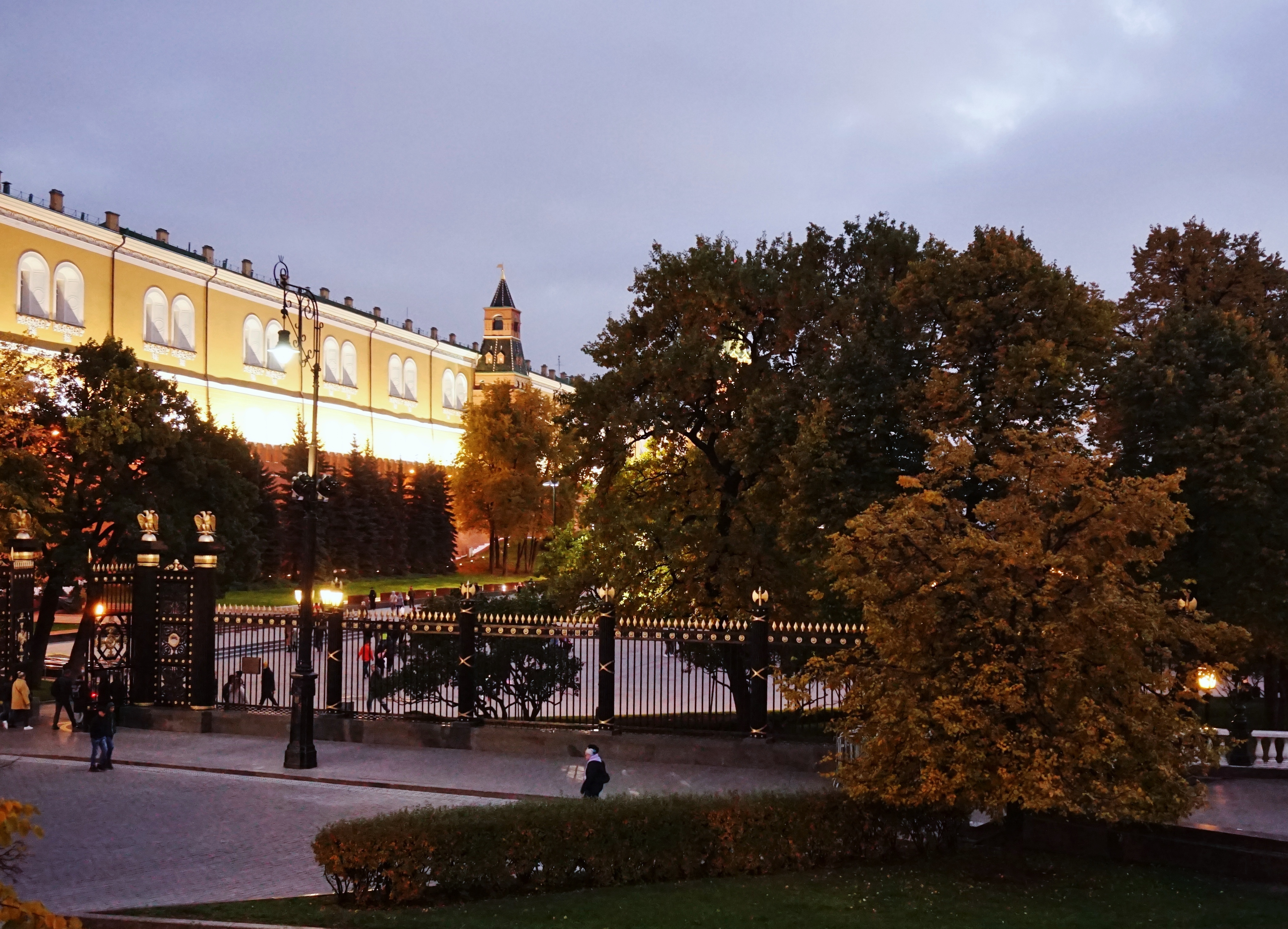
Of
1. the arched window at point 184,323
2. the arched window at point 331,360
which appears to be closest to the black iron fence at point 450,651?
the arched window at point 184,323

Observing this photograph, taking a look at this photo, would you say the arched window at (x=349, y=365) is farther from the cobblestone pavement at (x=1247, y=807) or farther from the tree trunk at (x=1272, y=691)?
the cobblestone pavement at (x=1247, y=807)

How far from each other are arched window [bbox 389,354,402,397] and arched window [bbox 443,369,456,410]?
644 cm

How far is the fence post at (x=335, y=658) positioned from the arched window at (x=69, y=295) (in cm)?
3531

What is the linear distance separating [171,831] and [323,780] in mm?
3609

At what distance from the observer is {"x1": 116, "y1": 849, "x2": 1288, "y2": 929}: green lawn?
9.79 metres

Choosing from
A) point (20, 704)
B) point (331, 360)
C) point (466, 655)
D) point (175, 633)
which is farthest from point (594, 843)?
point (331, 360)

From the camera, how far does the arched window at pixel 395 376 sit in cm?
8156

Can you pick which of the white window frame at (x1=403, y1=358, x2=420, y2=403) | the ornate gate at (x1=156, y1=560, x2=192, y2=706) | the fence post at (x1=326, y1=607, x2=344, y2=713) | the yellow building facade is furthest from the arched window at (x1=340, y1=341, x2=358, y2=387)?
the fence post at (x1=326, y1=607, x2=344, y2=713)

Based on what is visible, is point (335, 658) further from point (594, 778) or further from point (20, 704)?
point (594, 778)

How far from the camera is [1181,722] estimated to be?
1142 cm

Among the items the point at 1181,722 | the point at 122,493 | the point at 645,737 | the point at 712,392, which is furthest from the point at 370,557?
the point at 1181,722

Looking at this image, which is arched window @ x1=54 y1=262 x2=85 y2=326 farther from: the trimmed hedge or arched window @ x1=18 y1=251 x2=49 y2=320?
the trimmed hedge

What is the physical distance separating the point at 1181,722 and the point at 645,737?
30.5ft

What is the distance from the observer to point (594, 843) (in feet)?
36.7
